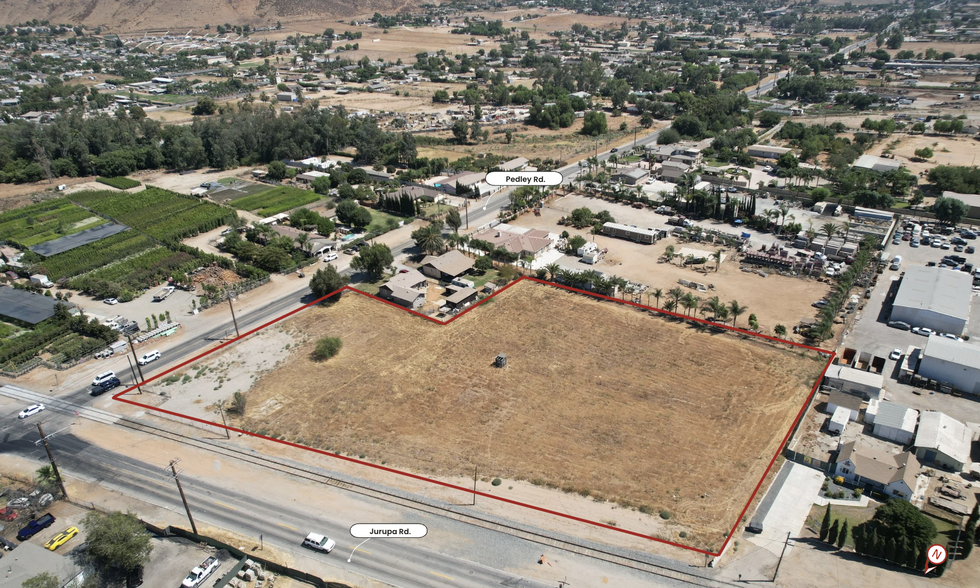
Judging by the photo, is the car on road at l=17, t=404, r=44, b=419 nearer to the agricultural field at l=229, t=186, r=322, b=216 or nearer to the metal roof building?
the agricultural field at l=229, t=186, r=322, b=216

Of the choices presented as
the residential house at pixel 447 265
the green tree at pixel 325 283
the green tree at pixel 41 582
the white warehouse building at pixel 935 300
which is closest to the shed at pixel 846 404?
the white warehouse building at pixel 935 300

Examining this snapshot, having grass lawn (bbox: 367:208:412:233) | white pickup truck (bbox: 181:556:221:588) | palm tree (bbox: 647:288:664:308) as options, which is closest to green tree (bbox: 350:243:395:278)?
grass lawn (bbox: 367:208:412:233)

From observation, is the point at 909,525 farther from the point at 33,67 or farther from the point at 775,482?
the point at 33,67

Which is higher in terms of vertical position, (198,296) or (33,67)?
(33,67)

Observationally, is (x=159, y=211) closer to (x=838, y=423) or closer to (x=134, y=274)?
(x=134, y=274)

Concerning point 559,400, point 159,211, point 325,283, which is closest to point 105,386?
point 325,283

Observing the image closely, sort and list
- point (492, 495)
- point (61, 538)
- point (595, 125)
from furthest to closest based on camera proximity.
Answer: point (595, 125) < point (492, 495) < point (61, 538)

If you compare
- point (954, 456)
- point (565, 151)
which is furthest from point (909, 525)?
point (565, 151)
